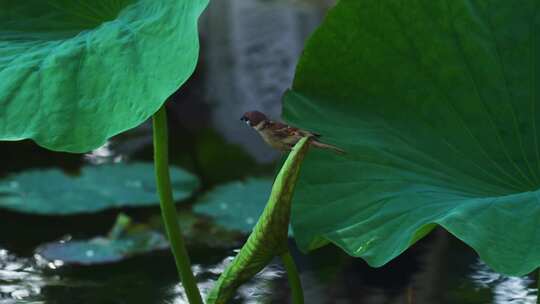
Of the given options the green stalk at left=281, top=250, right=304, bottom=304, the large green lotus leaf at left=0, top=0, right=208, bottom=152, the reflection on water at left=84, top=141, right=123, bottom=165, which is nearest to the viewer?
the large green lotus leaf at left=0, top=0, right=208, bottom=152

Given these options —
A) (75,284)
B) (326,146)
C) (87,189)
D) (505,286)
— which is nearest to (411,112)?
(326,146)

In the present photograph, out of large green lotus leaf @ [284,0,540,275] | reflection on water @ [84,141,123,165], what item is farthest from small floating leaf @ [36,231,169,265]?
large green lotus leaf @ [284,0,540,275]

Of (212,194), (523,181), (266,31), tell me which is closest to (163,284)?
(212,194)

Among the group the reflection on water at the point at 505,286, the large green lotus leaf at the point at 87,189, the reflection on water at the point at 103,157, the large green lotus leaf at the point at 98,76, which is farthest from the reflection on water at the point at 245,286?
the reflection on water at the point at 103,157

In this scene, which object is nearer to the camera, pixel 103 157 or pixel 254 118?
pixel 254 118

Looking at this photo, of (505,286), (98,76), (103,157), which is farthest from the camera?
(103,157)

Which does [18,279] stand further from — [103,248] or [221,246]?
[221,246]

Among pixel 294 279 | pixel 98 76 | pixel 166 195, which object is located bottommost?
pixel 294 279

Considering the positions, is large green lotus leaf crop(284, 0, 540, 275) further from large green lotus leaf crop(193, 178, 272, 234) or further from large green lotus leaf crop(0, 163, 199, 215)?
large green lotus leaf crop(0, 163, 199, 215)
